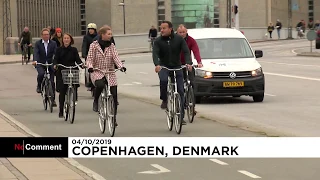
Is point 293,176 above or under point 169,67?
under

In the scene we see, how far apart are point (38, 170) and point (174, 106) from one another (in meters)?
4.28

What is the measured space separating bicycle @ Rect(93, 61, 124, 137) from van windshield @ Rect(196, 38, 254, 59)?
265 inches

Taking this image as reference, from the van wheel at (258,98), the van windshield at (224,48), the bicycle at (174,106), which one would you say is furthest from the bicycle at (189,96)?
the van windshield at (224,48)

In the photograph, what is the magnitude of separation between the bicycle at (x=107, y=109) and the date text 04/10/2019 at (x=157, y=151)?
452cm

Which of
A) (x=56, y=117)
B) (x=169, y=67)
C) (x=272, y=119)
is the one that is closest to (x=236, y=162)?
(x=169, y=67)

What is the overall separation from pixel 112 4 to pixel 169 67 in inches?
2650

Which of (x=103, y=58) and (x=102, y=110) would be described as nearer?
(x=103, y=58)

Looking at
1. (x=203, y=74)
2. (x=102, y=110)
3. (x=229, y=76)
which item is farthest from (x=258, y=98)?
(x=102, y=110)

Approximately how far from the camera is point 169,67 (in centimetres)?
1455

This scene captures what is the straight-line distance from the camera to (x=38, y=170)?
998 cm

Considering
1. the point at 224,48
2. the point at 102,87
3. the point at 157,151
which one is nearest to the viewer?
the point at 157,151

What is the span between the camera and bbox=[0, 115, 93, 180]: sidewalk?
378 inches

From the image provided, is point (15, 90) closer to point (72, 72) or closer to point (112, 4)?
point (72, 72)

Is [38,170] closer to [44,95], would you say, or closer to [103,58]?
[103,58]
